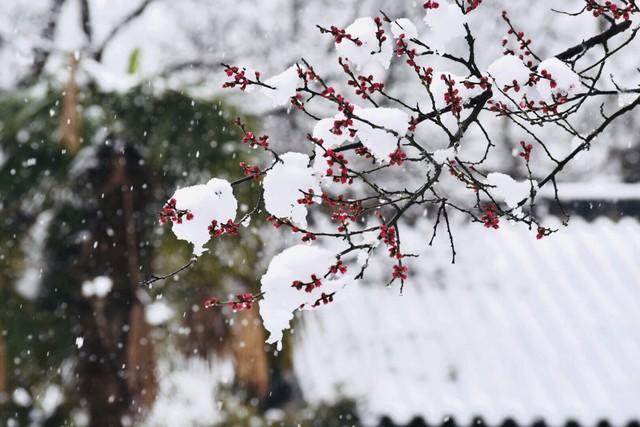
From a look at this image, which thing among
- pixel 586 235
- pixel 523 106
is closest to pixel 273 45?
pixel 586 235

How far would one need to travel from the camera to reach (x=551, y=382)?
457 cm

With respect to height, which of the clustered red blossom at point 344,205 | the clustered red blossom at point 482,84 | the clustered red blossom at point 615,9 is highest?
the clustered red blossom at point 615,9

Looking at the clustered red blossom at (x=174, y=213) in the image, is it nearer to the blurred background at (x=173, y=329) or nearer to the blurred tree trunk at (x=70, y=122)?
the blurred background at (x=173, y=329)

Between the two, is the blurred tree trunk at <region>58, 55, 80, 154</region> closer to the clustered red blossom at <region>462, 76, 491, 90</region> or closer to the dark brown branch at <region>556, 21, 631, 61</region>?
the clustered red blossom at <region>462, 76, 491, 90</region>

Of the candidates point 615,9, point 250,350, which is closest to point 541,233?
point 615,9

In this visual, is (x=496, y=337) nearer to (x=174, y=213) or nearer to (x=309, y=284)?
(x=309, y=284)

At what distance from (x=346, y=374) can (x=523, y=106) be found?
301 cm

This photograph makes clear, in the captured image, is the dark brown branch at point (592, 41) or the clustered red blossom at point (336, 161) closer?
the clustered red blossom at point (336, 161)

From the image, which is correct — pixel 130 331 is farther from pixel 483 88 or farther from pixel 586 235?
pixel 586 235

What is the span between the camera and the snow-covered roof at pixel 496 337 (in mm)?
4320

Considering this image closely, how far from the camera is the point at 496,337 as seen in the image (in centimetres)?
524

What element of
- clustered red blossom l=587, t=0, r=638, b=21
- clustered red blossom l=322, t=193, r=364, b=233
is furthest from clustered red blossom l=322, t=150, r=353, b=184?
clustered red blossom l=587, t=0, r=638, b=21

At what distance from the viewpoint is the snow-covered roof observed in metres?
4.32

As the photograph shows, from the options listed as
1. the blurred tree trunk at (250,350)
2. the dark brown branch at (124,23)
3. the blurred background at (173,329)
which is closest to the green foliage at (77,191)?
the blurred background at (173,329)
